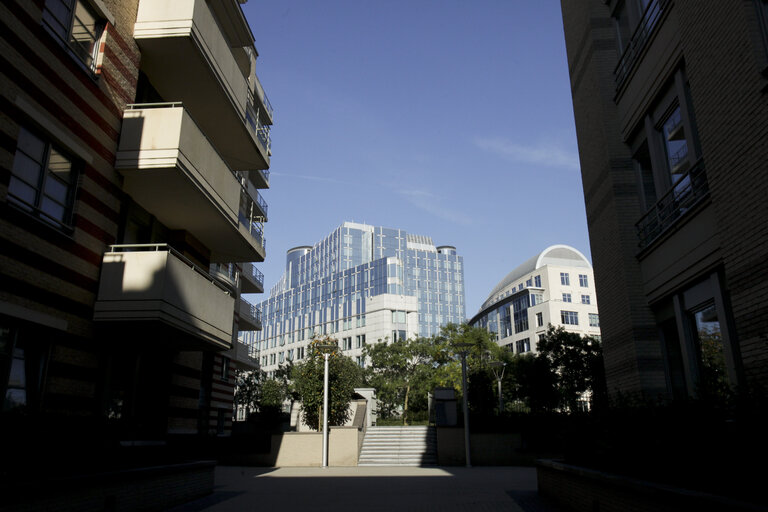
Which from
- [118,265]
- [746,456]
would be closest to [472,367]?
[118,265]

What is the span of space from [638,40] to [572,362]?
3432 centimetres

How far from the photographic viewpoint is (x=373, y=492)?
13477 millimetres

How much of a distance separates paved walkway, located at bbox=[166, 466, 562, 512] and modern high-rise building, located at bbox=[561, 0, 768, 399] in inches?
155

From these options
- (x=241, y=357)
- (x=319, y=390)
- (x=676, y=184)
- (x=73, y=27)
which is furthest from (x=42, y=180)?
(x=241, y=357)

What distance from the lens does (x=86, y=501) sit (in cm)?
812

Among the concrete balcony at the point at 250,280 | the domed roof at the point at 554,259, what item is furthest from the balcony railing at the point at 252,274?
the domed roof at the point at 554,259

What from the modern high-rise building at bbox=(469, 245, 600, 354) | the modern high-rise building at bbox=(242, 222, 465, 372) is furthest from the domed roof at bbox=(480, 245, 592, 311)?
the modern high-rise building at bbox=(242, 222, 465, 372)

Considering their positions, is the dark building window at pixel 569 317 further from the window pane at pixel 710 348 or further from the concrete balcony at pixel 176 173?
the window pane at pixel 710 348

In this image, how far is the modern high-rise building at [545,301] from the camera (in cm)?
9525

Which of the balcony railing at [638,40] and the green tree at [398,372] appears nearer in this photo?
the balcony railing at [638,40]

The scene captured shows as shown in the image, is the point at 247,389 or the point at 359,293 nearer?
the point at 247,389

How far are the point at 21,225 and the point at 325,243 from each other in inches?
6091

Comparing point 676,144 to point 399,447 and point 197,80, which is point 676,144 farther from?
point 399,447

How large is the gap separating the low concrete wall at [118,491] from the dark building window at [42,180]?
4.86 meters
